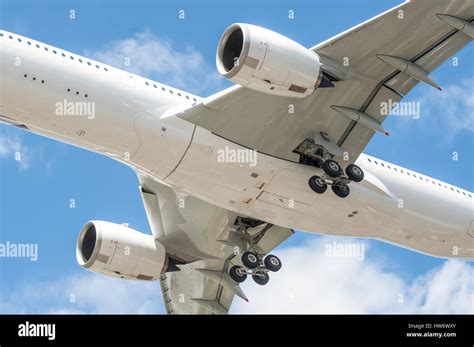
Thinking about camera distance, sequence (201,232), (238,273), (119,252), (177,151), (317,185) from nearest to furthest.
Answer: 1. (177,151)
2. (317,185)
3. (119,252)
4. (238,273)
5. (201,232)

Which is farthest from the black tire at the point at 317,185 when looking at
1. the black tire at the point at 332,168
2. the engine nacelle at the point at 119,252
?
the engine nacelle at the point at 119,252

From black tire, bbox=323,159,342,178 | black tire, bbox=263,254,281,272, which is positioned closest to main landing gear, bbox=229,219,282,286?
black tire, bbox=263,254,281,272

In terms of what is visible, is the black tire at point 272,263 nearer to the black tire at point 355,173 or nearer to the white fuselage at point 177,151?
the white fuselage at point 177,151

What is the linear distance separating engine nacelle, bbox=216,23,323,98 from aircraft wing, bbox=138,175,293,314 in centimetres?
805

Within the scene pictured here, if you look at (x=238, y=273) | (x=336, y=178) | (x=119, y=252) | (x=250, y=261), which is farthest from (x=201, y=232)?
(x=336, y=178)

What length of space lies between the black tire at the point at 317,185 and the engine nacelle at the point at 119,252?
7523 mm

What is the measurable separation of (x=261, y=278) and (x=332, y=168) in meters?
5.42

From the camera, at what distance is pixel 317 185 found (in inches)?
1174

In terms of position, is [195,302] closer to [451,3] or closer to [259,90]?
[259,90]

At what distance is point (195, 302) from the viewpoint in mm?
37688

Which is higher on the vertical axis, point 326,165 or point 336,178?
point 326,165

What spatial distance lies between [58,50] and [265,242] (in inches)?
450

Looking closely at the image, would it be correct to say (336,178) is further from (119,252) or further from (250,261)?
(119,252)

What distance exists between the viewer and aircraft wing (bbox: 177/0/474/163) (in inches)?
1104
